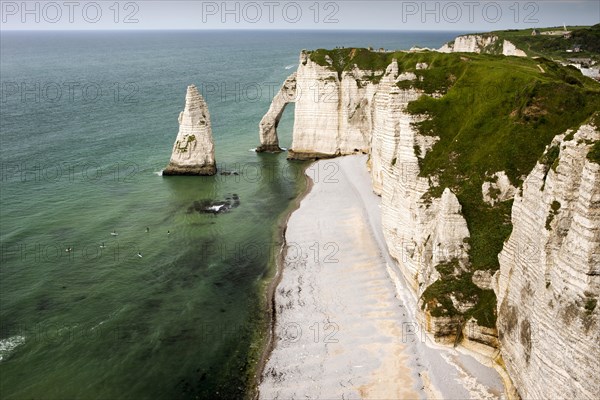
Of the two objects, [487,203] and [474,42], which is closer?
[487,203]

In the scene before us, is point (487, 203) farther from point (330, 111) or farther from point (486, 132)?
point (330, 111)

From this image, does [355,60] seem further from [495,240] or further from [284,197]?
[495,240]

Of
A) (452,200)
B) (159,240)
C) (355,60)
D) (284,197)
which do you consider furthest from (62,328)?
(355,60)

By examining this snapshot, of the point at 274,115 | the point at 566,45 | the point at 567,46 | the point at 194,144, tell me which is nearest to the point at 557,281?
the point at 194,144

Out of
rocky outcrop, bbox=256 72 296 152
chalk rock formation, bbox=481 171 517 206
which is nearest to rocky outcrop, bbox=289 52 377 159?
rocky outcrop, bbox=256 72 296 152

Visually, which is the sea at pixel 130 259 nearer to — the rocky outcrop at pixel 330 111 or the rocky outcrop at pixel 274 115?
the rocky outcrop at pixel 274 115
